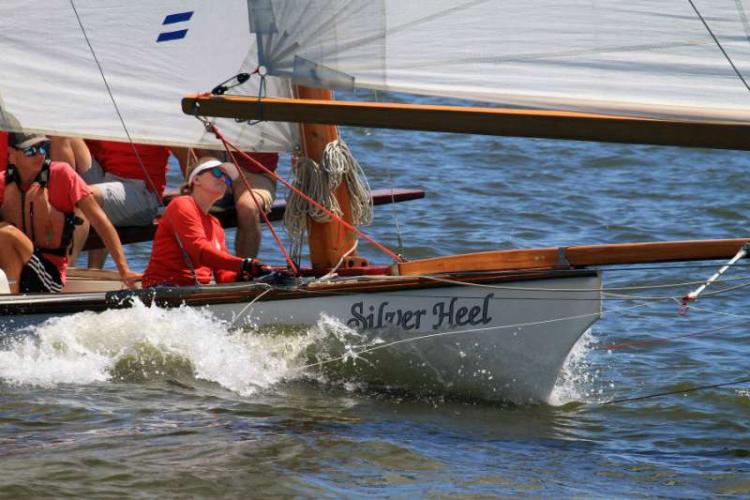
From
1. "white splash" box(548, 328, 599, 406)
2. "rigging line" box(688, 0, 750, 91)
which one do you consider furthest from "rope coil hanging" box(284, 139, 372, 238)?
"rigging line" box(688, 0, 750, 91)

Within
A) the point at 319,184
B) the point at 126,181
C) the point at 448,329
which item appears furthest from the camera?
the point at 126,181

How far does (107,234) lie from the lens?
716 cm

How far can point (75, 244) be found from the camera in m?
7.80

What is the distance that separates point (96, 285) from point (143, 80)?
1.15 meters

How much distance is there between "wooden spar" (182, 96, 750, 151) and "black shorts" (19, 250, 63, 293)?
222 centimetres

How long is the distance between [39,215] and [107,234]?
1.23 feet

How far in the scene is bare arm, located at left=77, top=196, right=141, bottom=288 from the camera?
23.4 feet

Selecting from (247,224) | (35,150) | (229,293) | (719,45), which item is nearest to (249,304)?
(229,293)

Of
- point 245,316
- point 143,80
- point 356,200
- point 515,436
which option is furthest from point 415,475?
point 143,80

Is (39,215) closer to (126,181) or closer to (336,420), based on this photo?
(126,181)

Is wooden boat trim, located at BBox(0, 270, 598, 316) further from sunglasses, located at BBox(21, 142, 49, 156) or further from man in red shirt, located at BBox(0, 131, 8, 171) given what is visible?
man in red shirt, located at BBox(0, 131, 8, 171)

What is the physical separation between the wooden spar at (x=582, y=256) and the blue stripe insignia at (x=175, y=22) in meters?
1.71

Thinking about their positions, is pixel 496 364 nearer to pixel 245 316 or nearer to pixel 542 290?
pixel 542 290

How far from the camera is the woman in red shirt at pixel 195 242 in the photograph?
6.70 meters
